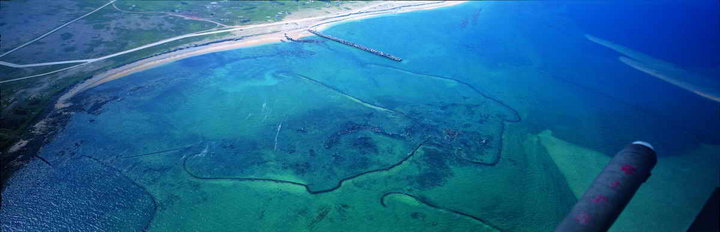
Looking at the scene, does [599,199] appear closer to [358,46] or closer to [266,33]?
[358,46]

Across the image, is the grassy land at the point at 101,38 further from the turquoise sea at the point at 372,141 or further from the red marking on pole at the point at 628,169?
the red marking on pole at the point at 628,169

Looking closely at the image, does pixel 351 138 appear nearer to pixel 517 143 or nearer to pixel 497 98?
pixel 517 143

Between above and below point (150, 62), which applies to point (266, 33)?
above

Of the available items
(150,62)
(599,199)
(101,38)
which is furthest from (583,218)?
(101,38)

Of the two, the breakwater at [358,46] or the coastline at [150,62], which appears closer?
the coastline at [150,62]

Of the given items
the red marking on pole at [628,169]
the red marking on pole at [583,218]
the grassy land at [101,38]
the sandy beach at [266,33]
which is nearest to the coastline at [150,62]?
the sandy beach at [266,33]

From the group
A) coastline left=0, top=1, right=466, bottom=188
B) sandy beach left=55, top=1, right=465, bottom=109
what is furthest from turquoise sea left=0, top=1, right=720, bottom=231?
sandy beach left=55, top=1, right=465, bottom=109

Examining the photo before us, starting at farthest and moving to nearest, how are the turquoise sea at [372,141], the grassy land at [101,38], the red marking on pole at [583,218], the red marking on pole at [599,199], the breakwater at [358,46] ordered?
1. the breakwater at [358,46]
2. the grassy land at [101,38]
3. the turquoise sea at [372,141]
4. the red marking on pole at [599,199]
5. the red marking on pole at [583,218]
